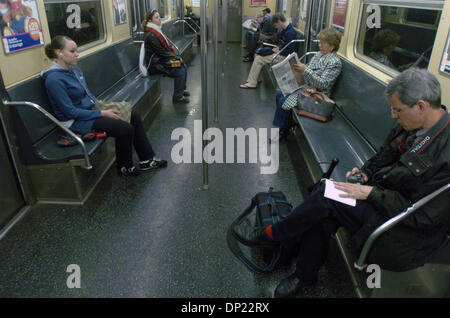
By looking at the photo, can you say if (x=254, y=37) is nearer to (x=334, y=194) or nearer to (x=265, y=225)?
(x=265, y=225)

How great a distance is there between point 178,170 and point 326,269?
1855 millimetres

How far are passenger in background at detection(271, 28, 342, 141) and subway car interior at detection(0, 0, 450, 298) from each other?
0.44ft

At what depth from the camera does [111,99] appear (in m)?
4.15

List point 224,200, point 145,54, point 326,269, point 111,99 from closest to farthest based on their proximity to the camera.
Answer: point 326,269
point 224,200
point 111,99
point 145,54

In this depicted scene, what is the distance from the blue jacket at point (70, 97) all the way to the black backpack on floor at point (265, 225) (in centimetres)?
162

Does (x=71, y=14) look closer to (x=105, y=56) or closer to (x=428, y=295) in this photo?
(x=105, y=56)

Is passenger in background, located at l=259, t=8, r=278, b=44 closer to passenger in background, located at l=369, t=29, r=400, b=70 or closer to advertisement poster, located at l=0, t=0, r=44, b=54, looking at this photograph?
passenger in background, located at l=369, t=29, r=400, b=70

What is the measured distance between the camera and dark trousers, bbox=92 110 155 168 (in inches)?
120

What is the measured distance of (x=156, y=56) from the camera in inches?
217

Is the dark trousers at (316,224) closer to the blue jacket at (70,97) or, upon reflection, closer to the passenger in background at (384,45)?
the passenger in background at (384,45)

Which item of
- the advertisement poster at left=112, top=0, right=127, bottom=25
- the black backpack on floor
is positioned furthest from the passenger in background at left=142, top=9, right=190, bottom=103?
the black backpack on floor

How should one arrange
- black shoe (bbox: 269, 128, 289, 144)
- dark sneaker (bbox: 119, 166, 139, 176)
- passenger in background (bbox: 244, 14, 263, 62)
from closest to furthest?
dark sneaker (bbox: 119, 166, 139, 176)
black shoe (bbox: 269, 128, 289, 144)
passenger in background (bbox: 244, 14, 263, 62)

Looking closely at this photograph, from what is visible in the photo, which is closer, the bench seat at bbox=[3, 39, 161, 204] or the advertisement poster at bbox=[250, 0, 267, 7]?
the bench seat at bbox=[3, 39, 161, 204]
